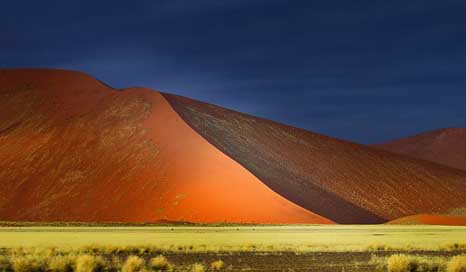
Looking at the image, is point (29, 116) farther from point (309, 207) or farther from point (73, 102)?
point (309, 207)

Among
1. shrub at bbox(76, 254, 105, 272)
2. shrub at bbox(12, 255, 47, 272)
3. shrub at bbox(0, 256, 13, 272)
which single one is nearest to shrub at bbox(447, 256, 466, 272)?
shrub at bbox(76, 254, 105, 272)

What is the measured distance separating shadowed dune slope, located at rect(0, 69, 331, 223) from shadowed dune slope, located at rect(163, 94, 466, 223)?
17.3 feet

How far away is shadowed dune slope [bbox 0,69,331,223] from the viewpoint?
301 feet

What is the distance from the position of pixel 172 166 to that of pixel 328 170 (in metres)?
36.1

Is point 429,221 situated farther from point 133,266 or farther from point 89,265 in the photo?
point 89,265

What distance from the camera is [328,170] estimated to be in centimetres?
12562

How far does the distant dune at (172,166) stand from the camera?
309ft

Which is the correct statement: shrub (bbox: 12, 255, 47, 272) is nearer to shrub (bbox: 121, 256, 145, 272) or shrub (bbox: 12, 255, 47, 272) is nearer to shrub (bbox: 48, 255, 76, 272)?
shrub (bbox: 48, 255, 76, 272)

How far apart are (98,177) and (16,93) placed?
42.4 m

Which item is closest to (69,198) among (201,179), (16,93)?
(201,179)

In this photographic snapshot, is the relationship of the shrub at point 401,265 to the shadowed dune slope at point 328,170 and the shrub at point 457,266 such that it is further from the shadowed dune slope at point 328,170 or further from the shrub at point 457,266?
the shadowed dune slope at point 328,170

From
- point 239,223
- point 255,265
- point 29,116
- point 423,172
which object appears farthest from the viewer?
point 423,172

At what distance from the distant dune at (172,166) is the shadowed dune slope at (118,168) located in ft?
0.61

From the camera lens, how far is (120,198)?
9706cm
